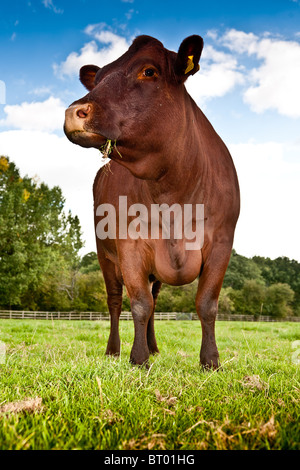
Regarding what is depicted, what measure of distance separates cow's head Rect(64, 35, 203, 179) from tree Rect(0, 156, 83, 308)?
24.1 meters

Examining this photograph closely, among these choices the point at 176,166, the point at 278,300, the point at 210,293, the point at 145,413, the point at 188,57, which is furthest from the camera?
the point at 278,300

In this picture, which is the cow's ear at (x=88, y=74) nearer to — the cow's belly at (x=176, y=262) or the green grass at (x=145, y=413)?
the cow's belly at (x=176, y=262)

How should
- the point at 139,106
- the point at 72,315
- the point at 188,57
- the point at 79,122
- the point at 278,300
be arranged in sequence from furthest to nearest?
the point at 278,300 → the point at 72,315 → the point at 188,57 → the point at 139,106 → the point at 79,122

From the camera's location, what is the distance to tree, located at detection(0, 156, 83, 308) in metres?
26.1

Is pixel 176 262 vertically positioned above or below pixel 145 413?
above

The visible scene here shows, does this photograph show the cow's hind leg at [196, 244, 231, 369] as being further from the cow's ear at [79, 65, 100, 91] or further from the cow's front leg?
→ the cow's ear at [79, 65, 100, 91]

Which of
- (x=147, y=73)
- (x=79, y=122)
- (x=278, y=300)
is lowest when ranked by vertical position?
(x=278, y=300)

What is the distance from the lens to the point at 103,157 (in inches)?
Answer: 125

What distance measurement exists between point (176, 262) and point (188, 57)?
190cm

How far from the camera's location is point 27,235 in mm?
28375

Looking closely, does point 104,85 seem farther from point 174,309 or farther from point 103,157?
point 174,309

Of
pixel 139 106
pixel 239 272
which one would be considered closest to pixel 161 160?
pixel 139 106

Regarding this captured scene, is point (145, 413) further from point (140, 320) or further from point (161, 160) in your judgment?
point (161, 160)

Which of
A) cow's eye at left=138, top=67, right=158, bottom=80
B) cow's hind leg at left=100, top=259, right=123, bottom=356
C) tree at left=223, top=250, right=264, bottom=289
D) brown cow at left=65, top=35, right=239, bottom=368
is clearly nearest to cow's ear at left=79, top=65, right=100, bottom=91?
brown cow at left=65, top=35, right=239, bottom=368
